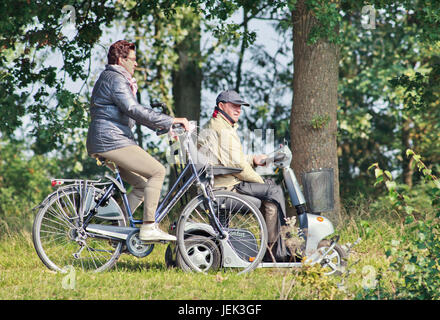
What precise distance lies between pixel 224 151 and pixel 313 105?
2.53 metres

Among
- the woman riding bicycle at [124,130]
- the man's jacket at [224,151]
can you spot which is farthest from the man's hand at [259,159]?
the woman riding bicycle at [124,130]

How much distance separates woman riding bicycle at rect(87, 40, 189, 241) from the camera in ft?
16.5

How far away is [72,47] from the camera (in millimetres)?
8555

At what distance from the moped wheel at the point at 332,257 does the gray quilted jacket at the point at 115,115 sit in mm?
1671

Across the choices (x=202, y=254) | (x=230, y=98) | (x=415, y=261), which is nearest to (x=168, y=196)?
(x=202, y=254)

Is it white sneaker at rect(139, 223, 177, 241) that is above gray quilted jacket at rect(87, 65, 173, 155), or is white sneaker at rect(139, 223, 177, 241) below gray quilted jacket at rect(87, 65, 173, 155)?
below

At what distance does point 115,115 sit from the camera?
16.8 feet

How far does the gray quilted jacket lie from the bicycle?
0.22 m

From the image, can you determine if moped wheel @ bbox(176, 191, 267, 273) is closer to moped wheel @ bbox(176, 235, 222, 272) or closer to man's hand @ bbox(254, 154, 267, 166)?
moped wheel @ bbox(176, 235, 222, 272)

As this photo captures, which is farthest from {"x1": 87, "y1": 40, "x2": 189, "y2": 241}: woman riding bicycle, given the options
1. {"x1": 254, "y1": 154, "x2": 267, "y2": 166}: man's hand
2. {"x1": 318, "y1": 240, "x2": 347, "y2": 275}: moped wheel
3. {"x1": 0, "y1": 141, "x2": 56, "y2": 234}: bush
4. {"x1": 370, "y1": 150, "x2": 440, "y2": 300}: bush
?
{"x1": 0, "y1": 141, "x2": 56, "y2": 234}: bush

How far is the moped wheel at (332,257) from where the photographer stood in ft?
17.1

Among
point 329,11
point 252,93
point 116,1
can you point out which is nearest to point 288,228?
point 329,11

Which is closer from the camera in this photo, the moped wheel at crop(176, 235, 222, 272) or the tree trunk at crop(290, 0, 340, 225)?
the moped wheel at crop(176, 235, 222, 272)
